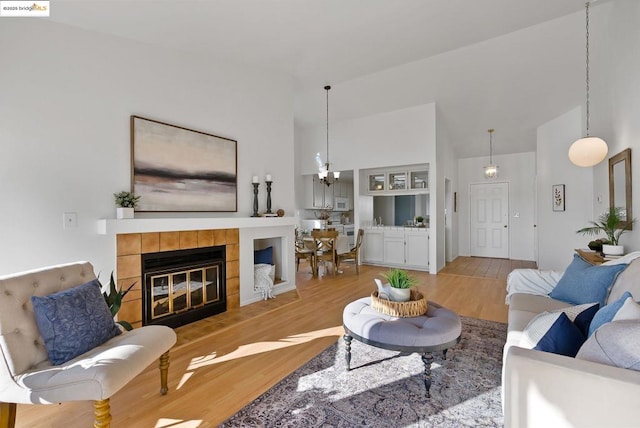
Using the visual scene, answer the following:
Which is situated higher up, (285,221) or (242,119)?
(242,119)

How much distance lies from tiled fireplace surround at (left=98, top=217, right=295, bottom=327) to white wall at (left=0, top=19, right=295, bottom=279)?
7.7 inches

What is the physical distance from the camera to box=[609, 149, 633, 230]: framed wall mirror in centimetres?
319

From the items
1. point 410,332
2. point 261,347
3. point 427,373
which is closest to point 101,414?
point 261,347

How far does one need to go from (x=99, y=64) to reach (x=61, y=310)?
2410mm

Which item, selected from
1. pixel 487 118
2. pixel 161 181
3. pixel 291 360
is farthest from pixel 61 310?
pixel 487 118

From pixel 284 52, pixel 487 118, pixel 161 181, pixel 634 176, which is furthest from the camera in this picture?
pixel 487 118

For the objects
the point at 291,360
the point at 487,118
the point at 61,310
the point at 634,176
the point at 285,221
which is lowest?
the point at 291,360

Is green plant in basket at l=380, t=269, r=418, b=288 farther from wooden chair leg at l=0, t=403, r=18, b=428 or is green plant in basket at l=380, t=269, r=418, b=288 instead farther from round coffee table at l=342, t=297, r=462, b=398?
wooden chair leg at l=0, t=403, r=18, b=428

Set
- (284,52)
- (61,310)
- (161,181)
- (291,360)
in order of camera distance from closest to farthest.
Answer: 1. (61,310)
2. (291,360)
3. (161,181)
4. (284,52)

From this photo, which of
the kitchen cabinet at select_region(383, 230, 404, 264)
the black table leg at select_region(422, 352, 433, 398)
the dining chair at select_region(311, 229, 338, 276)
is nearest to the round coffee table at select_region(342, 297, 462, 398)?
the black table leg at select_region(422, 352, 433, 398)

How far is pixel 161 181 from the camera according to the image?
3258 mm

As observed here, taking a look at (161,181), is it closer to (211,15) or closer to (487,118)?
(211,15)

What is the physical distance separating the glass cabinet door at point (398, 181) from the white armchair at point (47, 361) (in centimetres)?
574

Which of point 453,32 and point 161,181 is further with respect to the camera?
point 453,32
